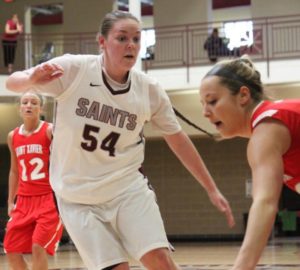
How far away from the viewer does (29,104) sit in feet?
23.1

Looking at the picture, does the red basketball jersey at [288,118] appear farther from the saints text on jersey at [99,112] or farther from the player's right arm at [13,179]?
the player's right arm at [13,179]

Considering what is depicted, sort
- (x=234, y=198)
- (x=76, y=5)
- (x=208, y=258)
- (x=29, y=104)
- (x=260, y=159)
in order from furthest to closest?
(x=76, y=5)
(x=234, y=198)
(x=208, y=258)
(x=29, y=104)
(x=260, y=159)

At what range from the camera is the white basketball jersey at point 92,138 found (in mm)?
4496

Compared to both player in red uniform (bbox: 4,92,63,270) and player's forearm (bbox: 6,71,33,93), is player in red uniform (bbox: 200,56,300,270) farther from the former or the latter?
player in red uniform (bbox: 4,92,63,270)

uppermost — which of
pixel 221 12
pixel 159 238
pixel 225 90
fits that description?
pixel 221 12

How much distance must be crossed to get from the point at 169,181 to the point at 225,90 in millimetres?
20562

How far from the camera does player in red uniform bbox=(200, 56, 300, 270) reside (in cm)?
259

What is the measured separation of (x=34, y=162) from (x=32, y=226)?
0.63m

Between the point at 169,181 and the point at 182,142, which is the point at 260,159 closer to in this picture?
the point at 182,142

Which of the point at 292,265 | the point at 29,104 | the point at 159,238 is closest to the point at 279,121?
the point at 159,238

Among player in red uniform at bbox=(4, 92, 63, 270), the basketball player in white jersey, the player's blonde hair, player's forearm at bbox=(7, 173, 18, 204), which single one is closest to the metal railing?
player's forearm at bbox=(7, 173, 18, 204)

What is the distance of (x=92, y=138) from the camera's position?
448cm

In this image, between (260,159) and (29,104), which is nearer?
(260,159)

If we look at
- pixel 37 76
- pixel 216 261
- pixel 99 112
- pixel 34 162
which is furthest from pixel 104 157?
pixel 216 261
